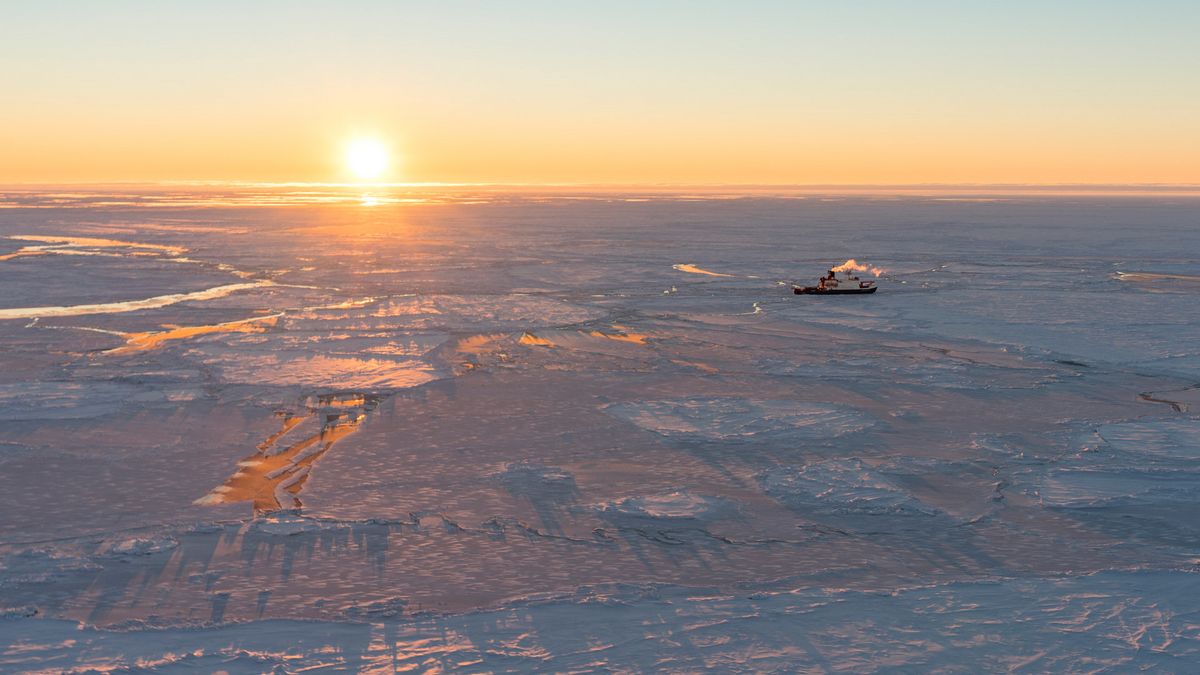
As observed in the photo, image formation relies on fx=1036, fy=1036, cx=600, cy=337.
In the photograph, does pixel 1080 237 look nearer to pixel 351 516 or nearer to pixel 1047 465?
pixel 1047 465

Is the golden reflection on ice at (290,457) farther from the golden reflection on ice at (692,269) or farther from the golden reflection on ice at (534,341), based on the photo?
the golden reflection on ice at (692,269)

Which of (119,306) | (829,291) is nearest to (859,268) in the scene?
(829,291)

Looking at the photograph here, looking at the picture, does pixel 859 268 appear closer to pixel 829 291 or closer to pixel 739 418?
pixel 829 291

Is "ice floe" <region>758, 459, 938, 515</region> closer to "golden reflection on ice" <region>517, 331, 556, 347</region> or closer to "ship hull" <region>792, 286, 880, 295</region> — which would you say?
"golden reflection on ice" <region>517, 331, 556, 347</region>

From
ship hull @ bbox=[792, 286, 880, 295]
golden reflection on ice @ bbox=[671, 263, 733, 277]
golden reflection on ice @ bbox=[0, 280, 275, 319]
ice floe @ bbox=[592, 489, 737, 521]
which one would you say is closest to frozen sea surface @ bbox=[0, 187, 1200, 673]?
ice floe @ bbox=[592, 489, 737, 521]

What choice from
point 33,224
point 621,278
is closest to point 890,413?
point 621,278

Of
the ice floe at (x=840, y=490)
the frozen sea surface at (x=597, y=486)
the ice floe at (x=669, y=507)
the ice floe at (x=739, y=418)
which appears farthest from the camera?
the ice floe at (x=739, y=418)

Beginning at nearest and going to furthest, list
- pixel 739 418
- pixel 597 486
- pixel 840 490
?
pixel 840 490 < pixel 597 486 < pixel 739 418

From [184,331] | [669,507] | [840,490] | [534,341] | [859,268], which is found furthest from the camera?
[859,268]

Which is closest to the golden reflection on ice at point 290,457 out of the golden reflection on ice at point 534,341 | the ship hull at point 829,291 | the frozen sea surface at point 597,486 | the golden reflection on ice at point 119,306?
the frozen sea surface at point 597,486
